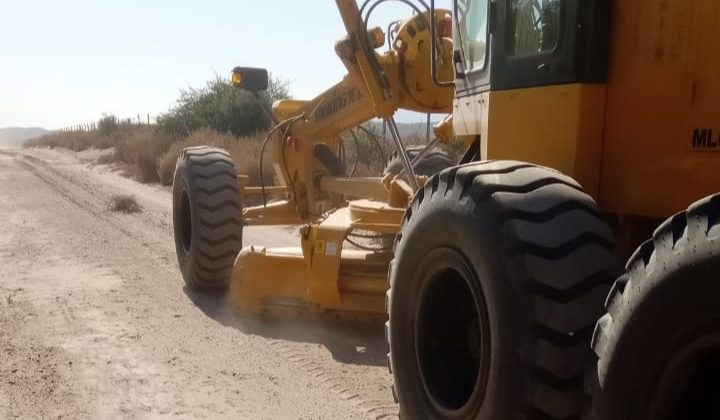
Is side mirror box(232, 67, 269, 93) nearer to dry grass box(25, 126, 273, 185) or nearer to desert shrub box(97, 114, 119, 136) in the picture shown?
dry grass box(25, 126, 273, 185)

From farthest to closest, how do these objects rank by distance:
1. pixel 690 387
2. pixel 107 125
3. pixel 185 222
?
pixel 107 125
pixel 185 222
pixel 690 387

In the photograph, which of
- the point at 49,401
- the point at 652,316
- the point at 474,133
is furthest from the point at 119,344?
the point at 652,316

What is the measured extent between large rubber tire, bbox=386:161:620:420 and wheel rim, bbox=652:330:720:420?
465 mm

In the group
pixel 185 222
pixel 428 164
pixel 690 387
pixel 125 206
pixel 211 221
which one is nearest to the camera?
pixel 690 387

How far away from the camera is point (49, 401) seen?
4.44 metres

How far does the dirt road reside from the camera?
14.4 feet

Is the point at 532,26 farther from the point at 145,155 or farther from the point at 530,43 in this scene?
the point at 145,155

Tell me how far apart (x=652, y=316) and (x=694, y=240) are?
0.25 meters

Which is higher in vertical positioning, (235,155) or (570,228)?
(570,228)

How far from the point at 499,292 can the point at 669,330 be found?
31.0 inches

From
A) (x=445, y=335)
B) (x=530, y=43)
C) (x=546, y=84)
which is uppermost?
(x=530, y=43)

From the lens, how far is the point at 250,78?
8.35m

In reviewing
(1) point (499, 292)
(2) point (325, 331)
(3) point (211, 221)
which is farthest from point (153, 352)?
(1) point (499, 292)

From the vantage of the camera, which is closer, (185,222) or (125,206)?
(185,222)
